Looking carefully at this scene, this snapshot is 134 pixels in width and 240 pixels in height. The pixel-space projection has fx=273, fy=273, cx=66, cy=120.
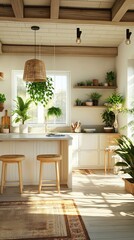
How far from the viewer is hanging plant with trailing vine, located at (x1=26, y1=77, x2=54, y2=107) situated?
6691 millimetres

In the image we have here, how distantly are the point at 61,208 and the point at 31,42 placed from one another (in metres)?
4.21

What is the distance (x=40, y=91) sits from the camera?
265 inches

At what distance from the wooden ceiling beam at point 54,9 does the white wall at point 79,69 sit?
330 centimetres

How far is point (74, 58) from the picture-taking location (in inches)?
274

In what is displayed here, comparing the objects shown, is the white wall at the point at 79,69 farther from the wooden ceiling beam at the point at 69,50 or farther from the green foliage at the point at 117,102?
the green foliage at the point at 117,102

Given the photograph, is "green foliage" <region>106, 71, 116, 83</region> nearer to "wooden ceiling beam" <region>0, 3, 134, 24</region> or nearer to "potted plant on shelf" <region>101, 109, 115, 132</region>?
"potted plant on shelf" <region>101, 109, 115, 132</region>

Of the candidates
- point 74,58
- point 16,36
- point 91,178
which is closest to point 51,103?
point 74,58

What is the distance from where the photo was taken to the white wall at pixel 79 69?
22.5 feet

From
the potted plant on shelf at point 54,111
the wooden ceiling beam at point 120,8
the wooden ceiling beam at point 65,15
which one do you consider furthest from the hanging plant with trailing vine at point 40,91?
the wooden ceiling beam at point 120,8

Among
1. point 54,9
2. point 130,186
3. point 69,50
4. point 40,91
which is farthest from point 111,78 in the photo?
point 54,9

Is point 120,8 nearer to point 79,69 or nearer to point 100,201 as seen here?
point 100,201

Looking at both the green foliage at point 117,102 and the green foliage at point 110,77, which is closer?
the green foliage at point 117,102

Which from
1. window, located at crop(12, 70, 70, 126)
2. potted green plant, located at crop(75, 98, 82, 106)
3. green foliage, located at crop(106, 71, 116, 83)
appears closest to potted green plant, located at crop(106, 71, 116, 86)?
green foliage, located at crop(106, 71, 116, 83)

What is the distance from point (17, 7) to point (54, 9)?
1.51ft
